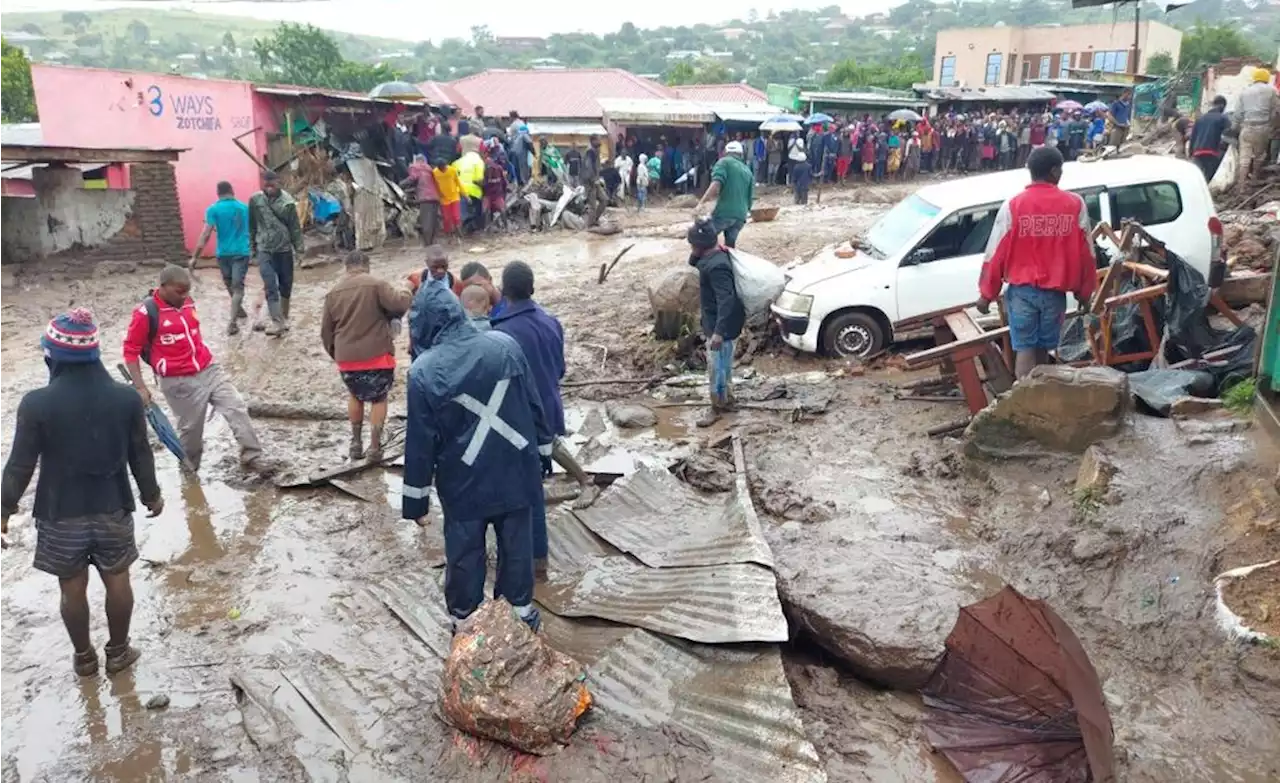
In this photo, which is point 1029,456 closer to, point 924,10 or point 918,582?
point 918,582

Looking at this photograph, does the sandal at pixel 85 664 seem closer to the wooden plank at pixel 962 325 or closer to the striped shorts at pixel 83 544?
the striped shorts at pixel 83 544

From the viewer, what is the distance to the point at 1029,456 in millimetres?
5973

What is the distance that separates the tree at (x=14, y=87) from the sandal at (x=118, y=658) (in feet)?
144

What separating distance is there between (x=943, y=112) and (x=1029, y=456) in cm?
2968

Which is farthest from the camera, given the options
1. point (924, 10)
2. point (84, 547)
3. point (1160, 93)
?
point (924, 10)

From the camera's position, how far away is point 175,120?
15.7m

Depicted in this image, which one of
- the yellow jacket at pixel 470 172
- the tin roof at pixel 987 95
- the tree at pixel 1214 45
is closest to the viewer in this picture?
the yellow jacket at pixel 470 172

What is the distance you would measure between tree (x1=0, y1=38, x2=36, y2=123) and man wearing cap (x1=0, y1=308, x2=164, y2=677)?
43.9m

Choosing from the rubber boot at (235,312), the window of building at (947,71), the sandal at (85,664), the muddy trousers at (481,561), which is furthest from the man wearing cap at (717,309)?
the window of building at (947,71)

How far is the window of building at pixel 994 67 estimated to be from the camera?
2694 inches

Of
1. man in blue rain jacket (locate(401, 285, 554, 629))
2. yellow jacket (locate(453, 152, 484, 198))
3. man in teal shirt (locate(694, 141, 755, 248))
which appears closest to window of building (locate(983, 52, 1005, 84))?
yellow jacket (locate(453, 152, 484, 198))

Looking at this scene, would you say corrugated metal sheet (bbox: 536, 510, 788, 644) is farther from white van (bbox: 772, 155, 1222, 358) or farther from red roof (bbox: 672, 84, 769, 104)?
red roof (bbox: 672, 84, 769, 104)

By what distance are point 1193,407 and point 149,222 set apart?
1368cm

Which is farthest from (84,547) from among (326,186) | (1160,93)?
(1160,93)
